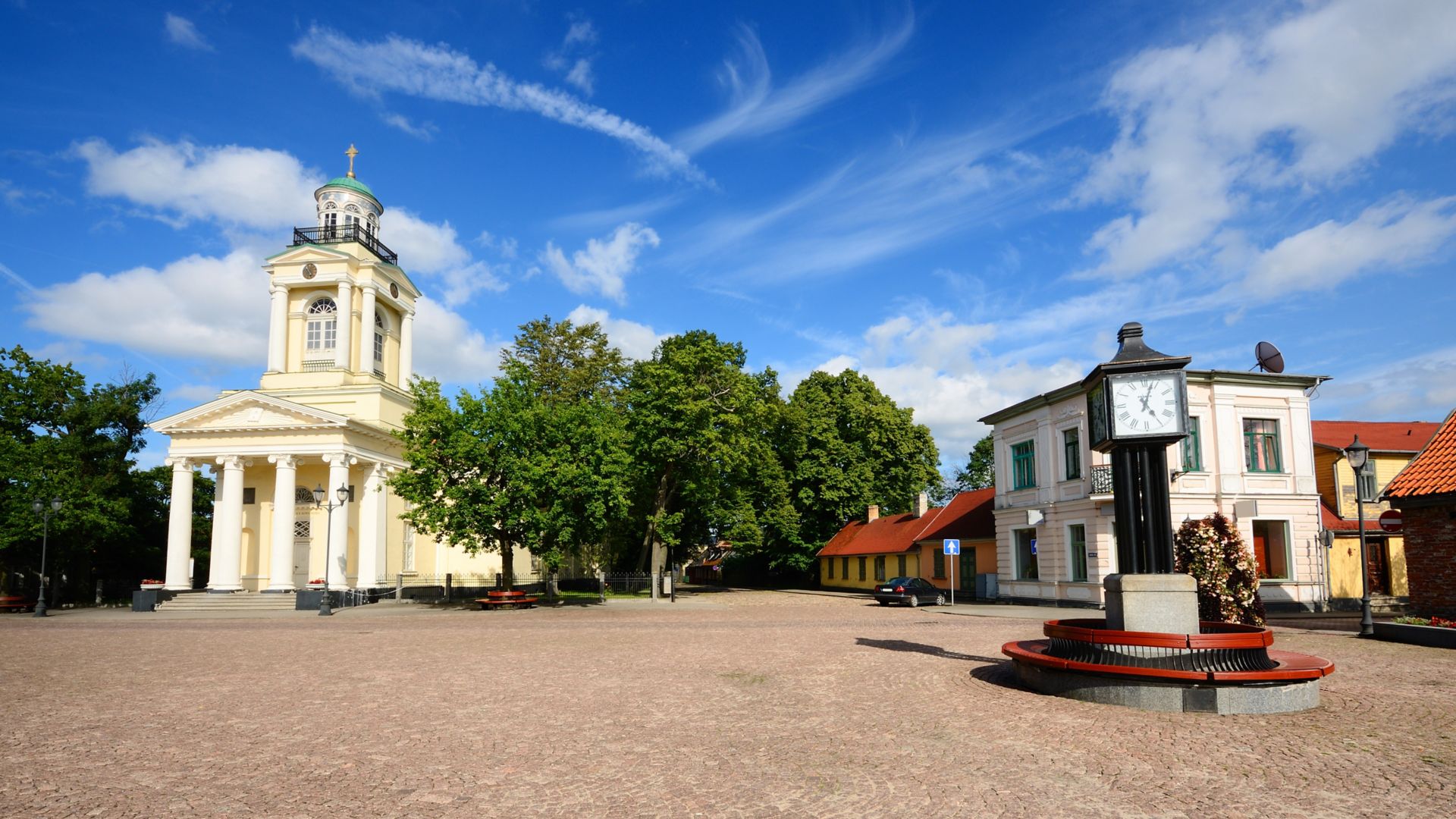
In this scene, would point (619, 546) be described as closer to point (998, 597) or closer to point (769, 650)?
point (998, 597)

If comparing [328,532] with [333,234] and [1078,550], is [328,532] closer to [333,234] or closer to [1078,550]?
[333,234]

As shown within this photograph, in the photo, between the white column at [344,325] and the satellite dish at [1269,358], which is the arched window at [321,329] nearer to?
the white column at [344,325]

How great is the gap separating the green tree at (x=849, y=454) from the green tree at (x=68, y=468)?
33.0 metres

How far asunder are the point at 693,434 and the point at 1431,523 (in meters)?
26.9

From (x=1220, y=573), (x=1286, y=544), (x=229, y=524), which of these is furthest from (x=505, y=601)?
(x=1286, y=544)

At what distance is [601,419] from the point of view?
35.9m

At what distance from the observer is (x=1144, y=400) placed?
1145 cm

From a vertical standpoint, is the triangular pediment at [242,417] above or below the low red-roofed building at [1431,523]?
above

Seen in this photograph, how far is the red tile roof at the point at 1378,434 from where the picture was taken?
36.7 meters

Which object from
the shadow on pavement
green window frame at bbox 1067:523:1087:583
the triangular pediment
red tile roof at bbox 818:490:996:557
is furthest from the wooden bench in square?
green window frame at bbox 1067:523:1087:583

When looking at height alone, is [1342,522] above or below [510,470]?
below

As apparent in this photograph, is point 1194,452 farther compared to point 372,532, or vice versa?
point 372,532

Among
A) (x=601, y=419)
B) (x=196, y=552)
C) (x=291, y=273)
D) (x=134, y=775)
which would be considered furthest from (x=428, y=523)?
(x=134, y=775)

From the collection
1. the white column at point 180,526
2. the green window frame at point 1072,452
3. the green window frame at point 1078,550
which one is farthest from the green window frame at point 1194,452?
the white column at point 180,526
